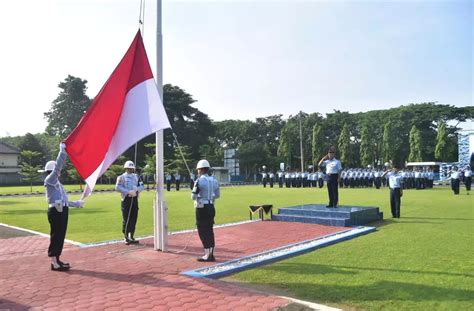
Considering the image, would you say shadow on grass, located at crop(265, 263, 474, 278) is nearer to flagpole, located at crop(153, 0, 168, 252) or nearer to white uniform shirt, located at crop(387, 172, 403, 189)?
flagpole, located at crop(153, 0, 168, 252)

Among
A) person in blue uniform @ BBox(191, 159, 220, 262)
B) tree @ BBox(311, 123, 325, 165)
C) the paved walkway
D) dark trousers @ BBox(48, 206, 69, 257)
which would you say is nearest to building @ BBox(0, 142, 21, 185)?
tree @ BBox(311, 123, 325, 165)

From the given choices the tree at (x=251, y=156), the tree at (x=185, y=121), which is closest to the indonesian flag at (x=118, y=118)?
the tree at (x=185, y=121)

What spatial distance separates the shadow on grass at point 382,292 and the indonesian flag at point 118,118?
3.73 metres

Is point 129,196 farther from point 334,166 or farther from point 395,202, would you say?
point 395,202

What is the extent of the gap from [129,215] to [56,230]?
245 centimetres

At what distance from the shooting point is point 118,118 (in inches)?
322

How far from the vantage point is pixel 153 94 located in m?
8.49

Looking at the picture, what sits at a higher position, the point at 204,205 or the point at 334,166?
the point at 334,166

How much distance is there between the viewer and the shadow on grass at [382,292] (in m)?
5.61

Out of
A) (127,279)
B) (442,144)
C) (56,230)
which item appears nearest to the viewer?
(127,279)

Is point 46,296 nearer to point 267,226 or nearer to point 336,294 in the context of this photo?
point 336,294

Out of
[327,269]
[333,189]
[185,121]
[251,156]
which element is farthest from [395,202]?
[251,156]

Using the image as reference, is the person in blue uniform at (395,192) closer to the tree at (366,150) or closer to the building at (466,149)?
the building at (466,149)

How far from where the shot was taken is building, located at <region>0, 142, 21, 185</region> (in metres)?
59.5
